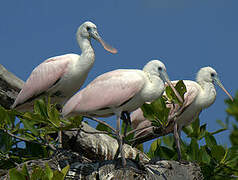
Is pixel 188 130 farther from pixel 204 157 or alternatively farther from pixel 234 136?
pixel 204 157

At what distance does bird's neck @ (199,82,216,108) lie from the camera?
9.02m

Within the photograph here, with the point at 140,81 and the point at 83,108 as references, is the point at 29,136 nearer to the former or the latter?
the point at 83,108

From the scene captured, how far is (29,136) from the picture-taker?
26.5 feet

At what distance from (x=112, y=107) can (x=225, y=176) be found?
207 cm

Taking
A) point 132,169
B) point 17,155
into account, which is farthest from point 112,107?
point 17,155

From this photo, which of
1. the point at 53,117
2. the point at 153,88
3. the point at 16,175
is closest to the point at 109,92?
the point at 153,88

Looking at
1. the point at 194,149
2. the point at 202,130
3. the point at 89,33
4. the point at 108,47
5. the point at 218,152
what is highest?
the point at 89,33

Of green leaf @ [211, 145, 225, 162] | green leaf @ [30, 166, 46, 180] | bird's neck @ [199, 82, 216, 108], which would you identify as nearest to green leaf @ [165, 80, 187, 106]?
green leaf @ [211, 145, 225, 162]

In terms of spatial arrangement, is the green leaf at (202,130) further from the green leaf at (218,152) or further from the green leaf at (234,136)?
the green leaf at (218,152)

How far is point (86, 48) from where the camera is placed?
28.3ft

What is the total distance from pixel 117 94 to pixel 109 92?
13cm

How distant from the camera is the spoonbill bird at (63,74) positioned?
27.9 ft

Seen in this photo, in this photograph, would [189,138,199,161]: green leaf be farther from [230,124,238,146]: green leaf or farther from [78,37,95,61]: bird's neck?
[230,124,238,146]: green leaf

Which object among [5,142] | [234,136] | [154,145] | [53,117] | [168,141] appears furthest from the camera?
[234,136]
